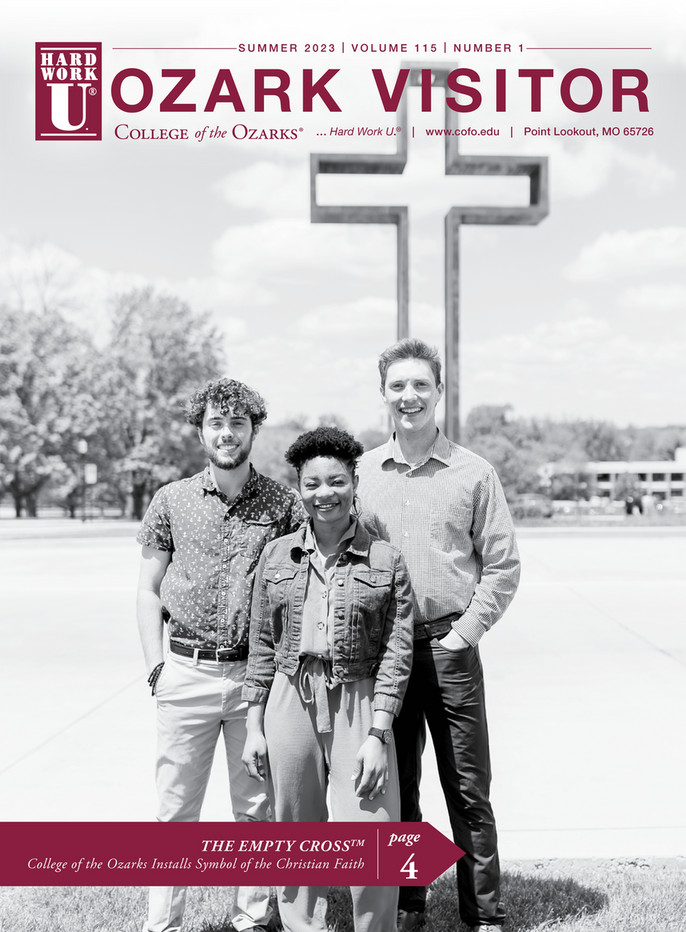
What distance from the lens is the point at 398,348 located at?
282 centimetres

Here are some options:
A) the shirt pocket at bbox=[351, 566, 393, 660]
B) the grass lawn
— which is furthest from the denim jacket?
the grass lawn

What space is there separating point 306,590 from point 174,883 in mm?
1116

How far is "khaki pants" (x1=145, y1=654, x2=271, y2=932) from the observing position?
277 cm

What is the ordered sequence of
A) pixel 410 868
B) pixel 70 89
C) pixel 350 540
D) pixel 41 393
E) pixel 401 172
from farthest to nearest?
pixel 41 393 < pixel 401 172 < pixel 70 89 < pixel 410 868 < pixel 350 540

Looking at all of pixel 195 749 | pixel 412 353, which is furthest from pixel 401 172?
pixel 195 749

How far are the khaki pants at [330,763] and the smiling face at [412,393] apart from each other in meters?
0.83

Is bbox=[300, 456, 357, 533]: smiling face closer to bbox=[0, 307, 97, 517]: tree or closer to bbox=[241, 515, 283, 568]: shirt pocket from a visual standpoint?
bbox=[241, 515, 283, 568]: shirt pocket

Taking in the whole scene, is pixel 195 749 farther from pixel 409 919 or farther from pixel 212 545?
pixel 409 919

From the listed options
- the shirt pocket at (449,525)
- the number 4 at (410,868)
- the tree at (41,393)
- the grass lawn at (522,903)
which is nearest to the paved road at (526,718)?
the grass lawn at (522,903)

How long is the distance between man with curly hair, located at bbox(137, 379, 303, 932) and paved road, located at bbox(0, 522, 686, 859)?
1307mm

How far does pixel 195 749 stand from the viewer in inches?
111

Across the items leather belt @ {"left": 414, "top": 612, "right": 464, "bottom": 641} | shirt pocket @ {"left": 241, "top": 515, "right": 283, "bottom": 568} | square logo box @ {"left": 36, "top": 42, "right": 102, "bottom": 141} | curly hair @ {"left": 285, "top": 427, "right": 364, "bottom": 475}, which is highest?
square logo box @ {"left": 36, "top": 42, "right": 102, "bottom": 141}

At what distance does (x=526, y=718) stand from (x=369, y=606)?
345cm

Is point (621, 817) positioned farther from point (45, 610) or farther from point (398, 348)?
point (45, 610)
